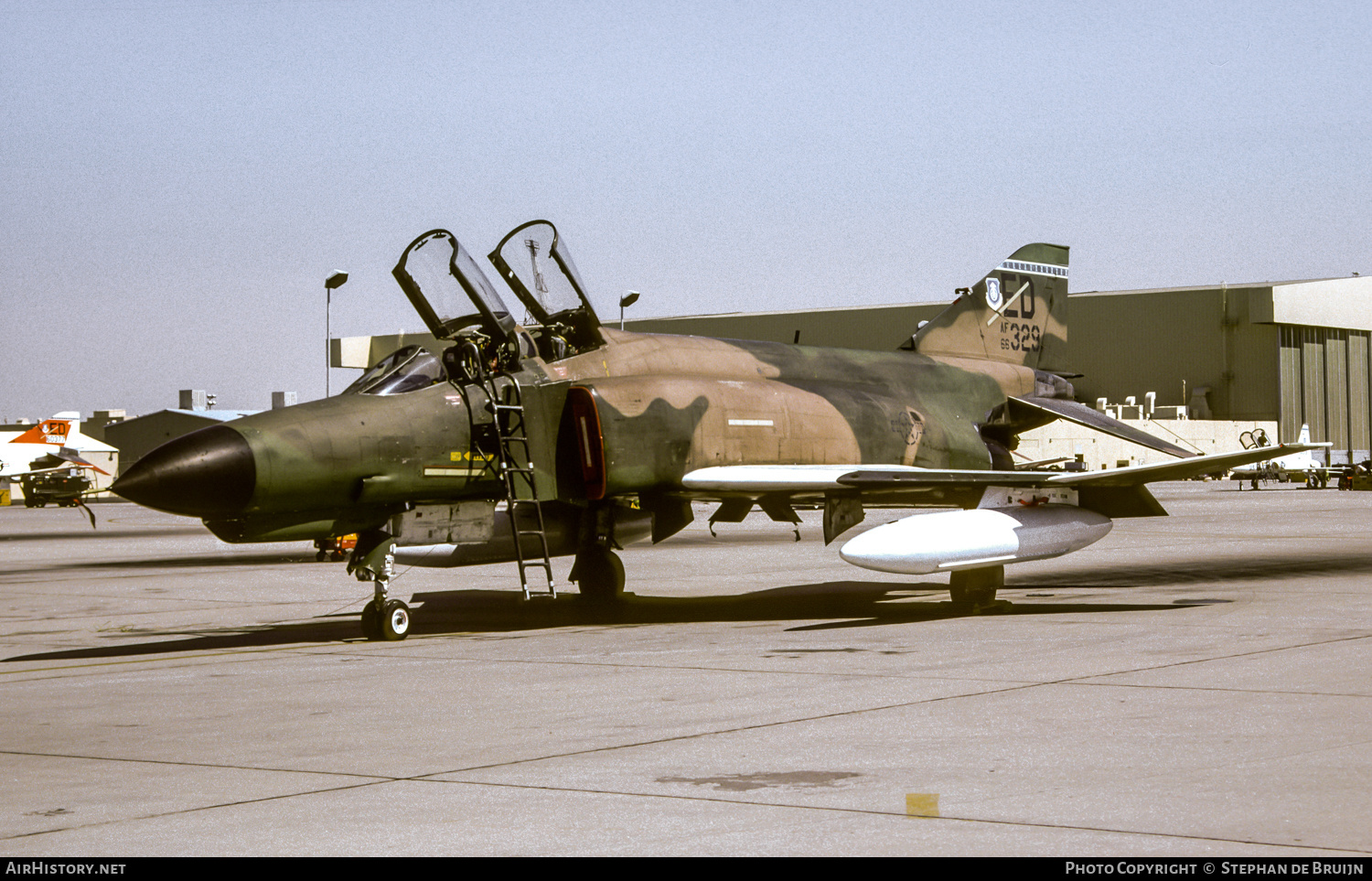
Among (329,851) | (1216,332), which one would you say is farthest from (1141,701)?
(1216,332)

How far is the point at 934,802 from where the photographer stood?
602 centimetres

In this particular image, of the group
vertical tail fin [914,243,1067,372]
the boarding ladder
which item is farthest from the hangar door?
the boarding ladder

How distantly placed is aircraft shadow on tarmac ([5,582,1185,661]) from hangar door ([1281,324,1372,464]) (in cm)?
7958

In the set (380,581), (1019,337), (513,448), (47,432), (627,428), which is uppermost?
(1019,337)

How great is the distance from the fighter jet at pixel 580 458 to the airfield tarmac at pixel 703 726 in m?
0.85

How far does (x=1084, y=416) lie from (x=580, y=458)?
24.2 ft

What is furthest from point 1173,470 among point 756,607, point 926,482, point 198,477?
point 198,477

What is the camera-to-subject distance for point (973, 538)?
14.6 m

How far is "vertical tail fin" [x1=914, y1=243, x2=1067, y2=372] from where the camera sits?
19.6 m

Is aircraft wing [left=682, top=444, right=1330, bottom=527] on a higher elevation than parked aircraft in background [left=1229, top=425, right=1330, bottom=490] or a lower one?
higher

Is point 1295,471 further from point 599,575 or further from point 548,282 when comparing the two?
point 548,282

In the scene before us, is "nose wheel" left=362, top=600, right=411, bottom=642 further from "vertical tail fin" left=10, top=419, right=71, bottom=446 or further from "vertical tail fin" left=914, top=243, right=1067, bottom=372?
"vertical tail fin" left=10, top=419, right=71, bottom=446

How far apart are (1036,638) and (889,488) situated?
9.15 feet
